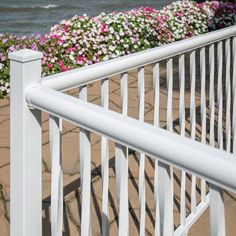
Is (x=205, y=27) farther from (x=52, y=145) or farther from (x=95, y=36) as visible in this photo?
(x=52, y=145)

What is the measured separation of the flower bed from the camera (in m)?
6.02

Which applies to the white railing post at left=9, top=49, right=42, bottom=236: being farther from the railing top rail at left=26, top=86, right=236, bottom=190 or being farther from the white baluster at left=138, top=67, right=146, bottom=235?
the white baluster at left=138, top=67, right=146, bottom=235

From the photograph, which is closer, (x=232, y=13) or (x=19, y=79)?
(x=19, y=79)

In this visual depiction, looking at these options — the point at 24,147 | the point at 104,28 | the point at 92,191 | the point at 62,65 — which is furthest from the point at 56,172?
the point at 104,28

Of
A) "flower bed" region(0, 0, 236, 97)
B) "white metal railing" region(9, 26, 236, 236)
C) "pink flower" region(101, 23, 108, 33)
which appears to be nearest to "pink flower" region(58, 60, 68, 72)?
"flower bed" region(0, 0, 236, 97)

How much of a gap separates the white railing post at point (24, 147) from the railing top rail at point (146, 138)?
51 millimetres

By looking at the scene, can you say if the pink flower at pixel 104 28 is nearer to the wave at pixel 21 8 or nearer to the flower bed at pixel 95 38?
the flower bed at pixel 95 38

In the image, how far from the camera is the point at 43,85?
1696 millimetres

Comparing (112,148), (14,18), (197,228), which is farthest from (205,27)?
(14,18)

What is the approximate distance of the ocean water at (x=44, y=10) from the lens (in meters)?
16.7

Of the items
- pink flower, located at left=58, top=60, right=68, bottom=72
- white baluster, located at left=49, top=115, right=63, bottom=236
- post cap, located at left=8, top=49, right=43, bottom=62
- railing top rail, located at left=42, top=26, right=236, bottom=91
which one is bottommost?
pink flower, located at left=58, top=60, right=68, bottom=72

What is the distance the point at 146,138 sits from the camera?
4.24ft

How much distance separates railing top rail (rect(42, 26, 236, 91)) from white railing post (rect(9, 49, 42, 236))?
0.09m

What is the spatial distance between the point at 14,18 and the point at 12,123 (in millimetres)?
18035
